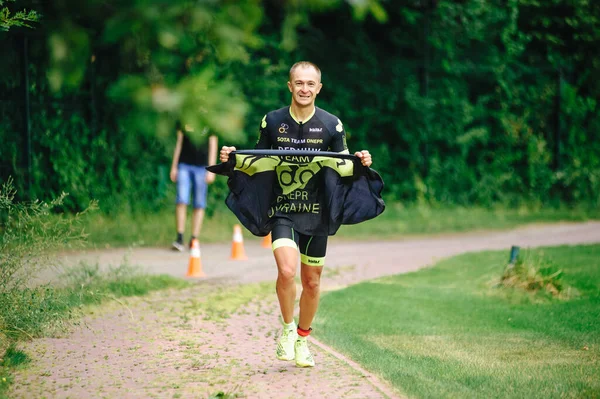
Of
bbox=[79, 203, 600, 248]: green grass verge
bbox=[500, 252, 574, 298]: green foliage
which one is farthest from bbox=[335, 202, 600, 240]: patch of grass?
bbox=[500, 252, 574, 298]: green foliage

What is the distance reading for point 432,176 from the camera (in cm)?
1534

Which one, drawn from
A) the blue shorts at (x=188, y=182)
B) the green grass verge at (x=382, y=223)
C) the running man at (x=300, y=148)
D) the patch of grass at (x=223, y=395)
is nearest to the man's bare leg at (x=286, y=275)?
the running man at (x=300, y=148)

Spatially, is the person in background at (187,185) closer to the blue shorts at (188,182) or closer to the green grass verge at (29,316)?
the blue shorts at (188,182)

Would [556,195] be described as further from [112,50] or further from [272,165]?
[112,50]

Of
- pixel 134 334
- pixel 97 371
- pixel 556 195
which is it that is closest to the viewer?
pixel 97 371

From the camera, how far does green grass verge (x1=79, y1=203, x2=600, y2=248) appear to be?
11292 millimetres

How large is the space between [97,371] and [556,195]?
12089mm

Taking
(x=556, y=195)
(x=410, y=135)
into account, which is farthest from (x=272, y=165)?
(x=556, y=195)

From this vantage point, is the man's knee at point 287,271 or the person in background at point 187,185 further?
the person in background at point 187,185

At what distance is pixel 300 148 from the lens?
557cm

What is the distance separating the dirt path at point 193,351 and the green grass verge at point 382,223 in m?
1.50

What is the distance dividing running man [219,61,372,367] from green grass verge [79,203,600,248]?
15.8ft

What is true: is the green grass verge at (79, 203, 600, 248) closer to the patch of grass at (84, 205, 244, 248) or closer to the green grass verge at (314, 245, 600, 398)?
the patch of grass at (84, 205, 244, 248)

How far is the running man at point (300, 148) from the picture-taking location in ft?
18.1
